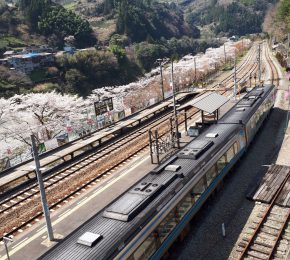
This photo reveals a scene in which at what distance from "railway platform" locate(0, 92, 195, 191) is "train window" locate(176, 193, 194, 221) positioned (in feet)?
31.1

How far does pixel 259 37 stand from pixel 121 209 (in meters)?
176

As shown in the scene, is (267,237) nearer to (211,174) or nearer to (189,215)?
(189,215)

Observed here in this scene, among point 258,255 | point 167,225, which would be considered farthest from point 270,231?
point 167,225

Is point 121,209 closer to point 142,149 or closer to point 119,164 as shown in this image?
point 119,164

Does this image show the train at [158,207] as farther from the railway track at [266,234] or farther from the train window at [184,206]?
the railway track at [266,234]

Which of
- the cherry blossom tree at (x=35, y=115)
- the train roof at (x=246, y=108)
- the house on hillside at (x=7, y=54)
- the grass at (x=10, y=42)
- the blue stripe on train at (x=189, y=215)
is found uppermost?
the grass at (x=10, y=42)

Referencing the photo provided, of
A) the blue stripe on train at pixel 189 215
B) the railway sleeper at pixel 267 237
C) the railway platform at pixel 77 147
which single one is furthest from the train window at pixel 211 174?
the railway platform at pixel 77 147

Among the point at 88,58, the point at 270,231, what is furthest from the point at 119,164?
the point at 88,58

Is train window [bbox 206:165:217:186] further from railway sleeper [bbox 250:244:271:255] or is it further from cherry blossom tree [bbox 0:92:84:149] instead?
cherry blossom tree [bbox 0:92:84:149]

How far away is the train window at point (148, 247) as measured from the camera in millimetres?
13367

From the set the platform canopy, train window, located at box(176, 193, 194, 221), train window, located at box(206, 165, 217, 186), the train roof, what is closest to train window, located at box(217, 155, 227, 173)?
train window, located at box(206, 165, 217, 186)

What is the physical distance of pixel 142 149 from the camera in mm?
30719

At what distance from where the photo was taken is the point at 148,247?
45.8ft

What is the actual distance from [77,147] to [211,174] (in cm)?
1509
